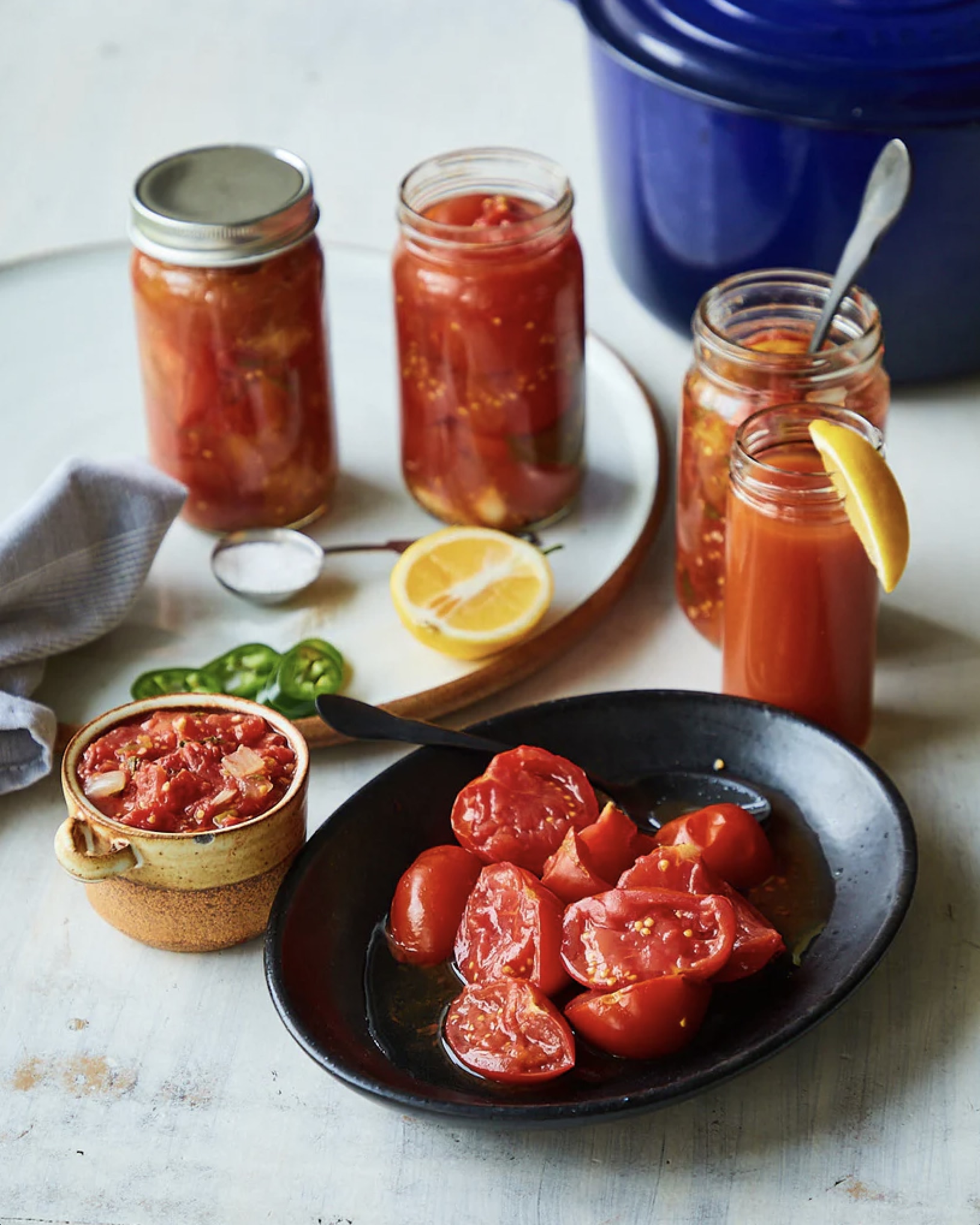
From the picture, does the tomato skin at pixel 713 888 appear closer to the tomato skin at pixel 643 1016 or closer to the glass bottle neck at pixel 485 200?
the tomato skin at pixel 643 1016

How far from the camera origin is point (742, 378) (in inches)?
57.9

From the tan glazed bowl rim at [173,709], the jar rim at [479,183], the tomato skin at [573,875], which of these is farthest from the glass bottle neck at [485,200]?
the tomato skin at [573,875]

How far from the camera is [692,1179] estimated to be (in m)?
1.11

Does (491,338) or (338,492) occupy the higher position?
(491,338)

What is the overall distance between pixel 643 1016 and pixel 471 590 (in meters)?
0.57

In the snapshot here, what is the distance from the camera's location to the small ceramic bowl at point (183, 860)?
118 cm

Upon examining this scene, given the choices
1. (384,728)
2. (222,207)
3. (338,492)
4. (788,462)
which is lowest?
(338,492)

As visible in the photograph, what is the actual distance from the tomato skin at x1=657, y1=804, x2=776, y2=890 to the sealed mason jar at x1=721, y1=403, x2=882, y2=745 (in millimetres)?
176

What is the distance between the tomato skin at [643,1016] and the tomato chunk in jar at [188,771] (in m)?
0.30

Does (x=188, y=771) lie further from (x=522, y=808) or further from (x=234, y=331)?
(x=234, y=331)

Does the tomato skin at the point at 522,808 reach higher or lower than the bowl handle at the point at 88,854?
lower

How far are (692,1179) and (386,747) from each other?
53 cm

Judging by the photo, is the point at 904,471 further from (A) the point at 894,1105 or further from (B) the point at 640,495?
(A) the point at 894,1105

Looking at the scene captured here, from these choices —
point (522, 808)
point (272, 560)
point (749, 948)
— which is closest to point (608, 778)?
point (522, 808)
